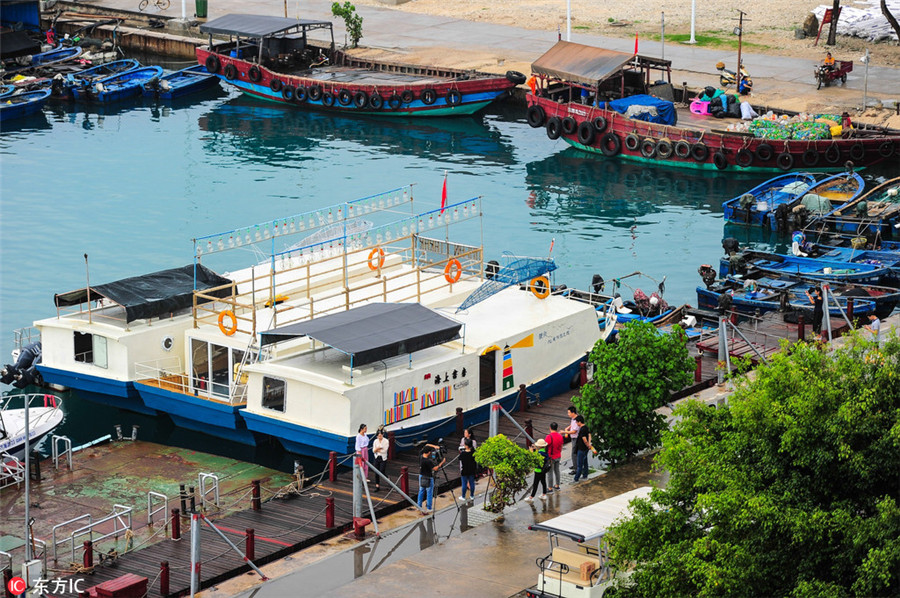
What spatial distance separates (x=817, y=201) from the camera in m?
51.5

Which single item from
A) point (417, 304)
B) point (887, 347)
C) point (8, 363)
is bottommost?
point (8, 363)

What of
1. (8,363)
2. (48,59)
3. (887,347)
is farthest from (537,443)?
(48,59)

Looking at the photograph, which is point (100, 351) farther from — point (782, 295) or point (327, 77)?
point (327, 77)

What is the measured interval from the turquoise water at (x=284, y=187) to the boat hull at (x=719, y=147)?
788mm

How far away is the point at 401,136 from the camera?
69125mm

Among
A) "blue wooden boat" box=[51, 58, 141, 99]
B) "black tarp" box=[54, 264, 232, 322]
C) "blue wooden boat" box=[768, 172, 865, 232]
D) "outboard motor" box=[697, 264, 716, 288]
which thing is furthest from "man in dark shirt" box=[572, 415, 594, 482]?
"blue wooden boat" box=[51, 58, 141, 99]

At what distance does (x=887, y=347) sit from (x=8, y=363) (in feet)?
89.6

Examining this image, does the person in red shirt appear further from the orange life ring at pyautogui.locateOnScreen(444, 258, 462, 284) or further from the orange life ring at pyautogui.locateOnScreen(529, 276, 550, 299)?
the orange life ring at pyautogui.locateOnScreen(444, 258, 462, 284)

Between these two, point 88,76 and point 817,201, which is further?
point 88,76

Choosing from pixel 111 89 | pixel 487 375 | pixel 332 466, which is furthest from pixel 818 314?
pixel 111 89

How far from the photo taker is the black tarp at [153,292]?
33625 millimetres

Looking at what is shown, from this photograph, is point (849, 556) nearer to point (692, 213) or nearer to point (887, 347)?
point (887, 347)


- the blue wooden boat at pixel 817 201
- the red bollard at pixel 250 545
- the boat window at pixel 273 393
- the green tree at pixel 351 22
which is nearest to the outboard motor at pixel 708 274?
the blue wooden boat at pixel 817 201

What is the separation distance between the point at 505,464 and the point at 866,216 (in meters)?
27.2
